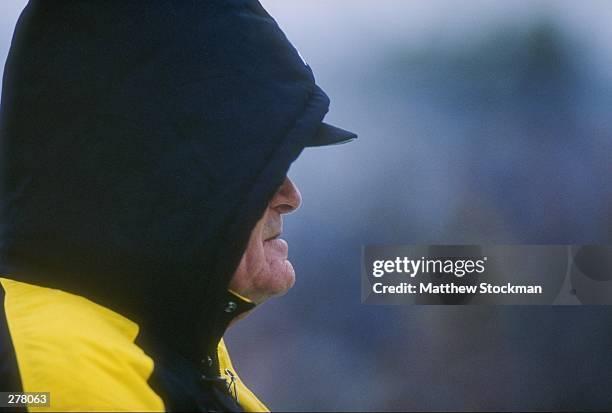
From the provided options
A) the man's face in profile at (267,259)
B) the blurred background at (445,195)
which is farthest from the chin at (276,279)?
the blurred background at (445,195)

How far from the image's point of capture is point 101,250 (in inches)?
37.0

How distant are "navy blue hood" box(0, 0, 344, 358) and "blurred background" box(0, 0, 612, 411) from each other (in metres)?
1.06

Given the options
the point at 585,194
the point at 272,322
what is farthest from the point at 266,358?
the point at 585,194

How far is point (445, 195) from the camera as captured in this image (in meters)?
2.22

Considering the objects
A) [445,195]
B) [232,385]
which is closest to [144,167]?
[232,385]

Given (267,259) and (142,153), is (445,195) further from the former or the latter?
(142,153)

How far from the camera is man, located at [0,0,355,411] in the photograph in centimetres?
95

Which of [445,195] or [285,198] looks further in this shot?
[445,195]

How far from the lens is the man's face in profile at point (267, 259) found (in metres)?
1.04

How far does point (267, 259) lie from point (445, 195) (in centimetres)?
121

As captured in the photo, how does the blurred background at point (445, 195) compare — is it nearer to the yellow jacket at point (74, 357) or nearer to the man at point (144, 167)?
the man at point (144, 167)

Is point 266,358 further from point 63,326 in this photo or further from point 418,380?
point 63,326

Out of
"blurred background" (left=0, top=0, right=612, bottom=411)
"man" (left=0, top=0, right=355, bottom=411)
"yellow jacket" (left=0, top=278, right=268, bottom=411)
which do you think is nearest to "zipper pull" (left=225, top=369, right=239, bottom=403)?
"man" (left=0, top=0, right=355, bottom=411)

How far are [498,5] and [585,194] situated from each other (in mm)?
529
